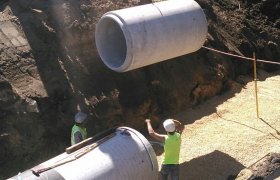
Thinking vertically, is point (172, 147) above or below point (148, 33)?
below

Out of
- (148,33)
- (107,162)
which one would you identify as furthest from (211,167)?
(148,33)

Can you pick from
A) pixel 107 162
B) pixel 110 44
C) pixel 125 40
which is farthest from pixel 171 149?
pixel 110 44

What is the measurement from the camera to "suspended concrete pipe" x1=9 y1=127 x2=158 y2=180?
26.1 ft

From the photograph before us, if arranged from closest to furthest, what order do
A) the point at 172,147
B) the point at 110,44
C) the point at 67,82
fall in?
the point at 172,147 < the point at 110,44 < the point at 67,82

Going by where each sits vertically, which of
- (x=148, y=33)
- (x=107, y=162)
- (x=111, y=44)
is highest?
(x=148, y=33)

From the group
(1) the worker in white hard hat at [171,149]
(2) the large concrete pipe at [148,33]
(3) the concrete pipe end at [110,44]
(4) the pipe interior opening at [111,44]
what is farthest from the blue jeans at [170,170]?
(4) the pipe interior opening at [111,44]

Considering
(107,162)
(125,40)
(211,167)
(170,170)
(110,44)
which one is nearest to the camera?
(107,162)

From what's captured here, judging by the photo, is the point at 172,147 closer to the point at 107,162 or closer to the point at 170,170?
the point at 170,170

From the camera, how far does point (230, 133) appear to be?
1204 centimetres

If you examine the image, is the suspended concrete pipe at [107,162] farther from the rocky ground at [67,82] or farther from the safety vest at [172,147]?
the rocky ground at [67,82]

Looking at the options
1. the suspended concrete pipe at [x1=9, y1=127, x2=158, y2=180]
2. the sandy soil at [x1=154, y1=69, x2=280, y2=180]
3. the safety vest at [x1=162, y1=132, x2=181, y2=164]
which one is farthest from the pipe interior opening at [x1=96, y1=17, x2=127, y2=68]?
the safety vest at [x1=162, y1=132, x2=181, y2=164]

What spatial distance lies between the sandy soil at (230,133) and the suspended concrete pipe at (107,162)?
181 cm

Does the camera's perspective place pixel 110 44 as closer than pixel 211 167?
No

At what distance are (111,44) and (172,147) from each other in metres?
3.53
